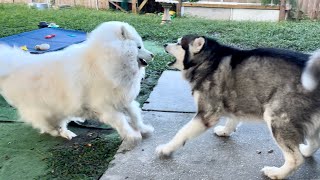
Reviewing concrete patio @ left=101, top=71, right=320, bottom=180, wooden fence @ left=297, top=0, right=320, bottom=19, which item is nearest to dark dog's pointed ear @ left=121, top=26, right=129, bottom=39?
concrete patio @ left=101, top=71, right=320, bottom=180

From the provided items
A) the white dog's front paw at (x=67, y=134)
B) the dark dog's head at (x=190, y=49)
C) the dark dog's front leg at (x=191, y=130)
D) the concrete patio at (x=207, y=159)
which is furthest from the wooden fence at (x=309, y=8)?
the white dog's front paw at (x=67, y=134)

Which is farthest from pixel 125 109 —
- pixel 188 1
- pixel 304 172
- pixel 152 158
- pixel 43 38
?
pixel 188 1

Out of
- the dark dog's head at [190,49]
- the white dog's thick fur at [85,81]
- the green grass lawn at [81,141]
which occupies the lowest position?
the green grass lawn at [81,141]

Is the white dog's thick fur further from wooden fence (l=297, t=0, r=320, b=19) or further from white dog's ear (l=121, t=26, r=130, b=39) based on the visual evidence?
wooden fence (l=297, t=0, r=320, b=19)

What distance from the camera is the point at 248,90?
302 cm

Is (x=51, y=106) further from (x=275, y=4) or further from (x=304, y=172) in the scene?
(x=275, y=4)

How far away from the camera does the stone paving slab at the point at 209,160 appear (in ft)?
9.80

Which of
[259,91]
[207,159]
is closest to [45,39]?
[207,159]

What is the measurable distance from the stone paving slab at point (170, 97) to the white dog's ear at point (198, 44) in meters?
0.92

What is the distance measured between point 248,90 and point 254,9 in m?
10.5

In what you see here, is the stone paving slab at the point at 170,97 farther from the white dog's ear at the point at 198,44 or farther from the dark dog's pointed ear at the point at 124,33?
the dark dog's pointed ear at the point at 124,33

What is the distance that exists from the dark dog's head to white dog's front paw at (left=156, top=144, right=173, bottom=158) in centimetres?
72

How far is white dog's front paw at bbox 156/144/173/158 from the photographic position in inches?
127

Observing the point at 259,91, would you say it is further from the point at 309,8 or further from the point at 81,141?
the point at 309,8
